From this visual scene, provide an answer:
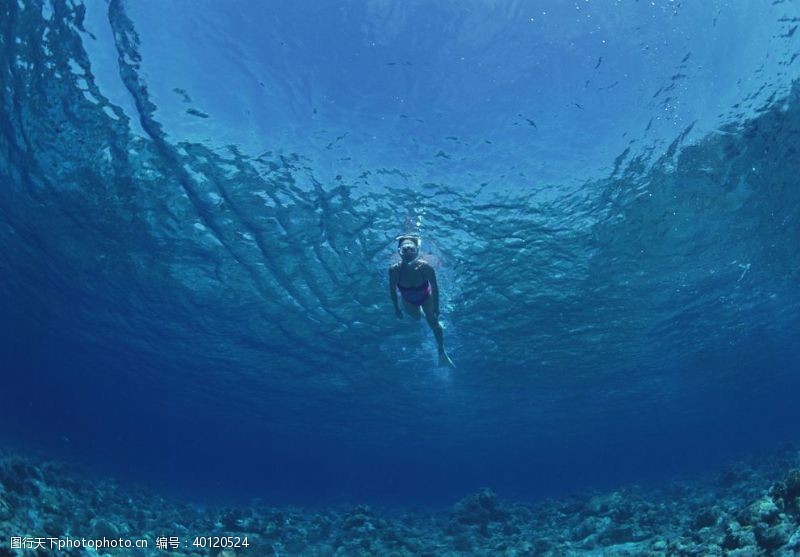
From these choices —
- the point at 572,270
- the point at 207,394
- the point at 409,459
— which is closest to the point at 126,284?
the point at 572,270

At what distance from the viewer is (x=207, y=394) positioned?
50094 mm

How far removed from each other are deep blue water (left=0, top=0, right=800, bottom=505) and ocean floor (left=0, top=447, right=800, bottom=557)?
9.23 m

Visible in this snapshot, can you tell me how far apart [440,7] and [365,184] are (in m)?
5.80

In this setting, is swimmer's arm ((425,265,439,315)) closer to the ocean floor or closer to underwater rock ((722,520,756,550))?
the ocean floor

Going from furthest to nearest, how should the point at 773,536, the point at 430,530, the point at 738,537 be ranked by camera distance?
1. the point at 430,530
2. the point at 738,537
3. the point at 773,536

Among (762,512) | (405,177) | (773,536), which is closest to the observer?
(773,536)

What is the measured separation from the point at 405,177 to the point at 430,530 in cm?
1178

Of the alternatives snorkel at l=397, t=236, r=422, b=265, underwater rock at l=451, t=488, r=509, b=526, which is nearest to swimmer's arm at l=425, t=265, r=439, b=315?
snorkel at l=397, t=236, r=422, b=265

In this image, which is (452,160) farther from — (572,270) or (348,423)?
(348,423)

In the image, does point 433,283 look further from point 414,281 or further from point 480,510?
point 480,510

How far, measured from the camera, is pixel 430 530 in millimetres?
15820

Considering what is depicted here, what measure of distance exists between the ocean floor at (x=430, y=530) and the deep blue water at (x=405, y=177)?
30.3ft

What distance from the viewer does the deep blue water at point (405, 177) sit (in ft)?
35.3

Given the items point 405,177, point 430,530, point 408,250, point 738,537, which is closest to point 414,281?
point 408,250
